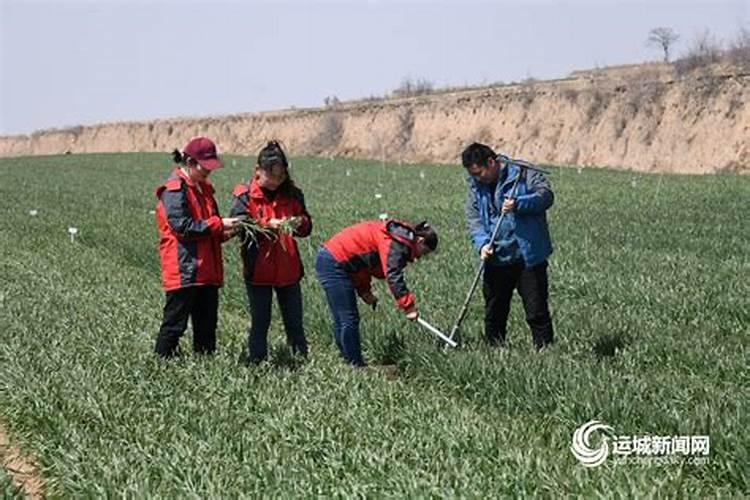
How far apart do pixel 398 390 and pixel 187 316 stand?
74.0 inches

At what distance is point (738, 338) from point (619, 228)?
797 cm

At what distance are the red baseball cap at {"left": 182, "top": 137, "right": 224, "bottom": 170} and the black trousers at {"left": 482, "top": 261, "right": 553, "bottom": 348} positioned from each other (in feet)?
8.08

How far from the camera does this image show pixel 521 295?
7.23m

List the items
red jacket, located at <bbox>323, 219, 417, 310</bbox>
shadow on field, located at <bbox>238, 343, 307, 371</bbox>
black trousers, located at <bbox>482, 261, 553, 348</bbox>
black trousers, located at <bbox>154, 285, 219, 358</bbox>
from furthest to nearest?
black trousers, located at <bbox>482, 261, 553, 348</bbox> → shadow on field, located at <bbox>238, 343, 307, 371</bbox> → black trousers, located at <bbox>154, 285, 219, 358</bbox> → red jacket, located at <bbox>323, 219, 417, 310</bbox>

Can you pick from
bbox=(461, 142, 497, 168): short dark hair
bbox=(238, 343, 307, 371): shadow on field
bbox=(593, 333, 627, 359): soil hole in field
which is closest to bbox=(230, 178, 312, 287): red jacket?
bbox=(238, 343, 307, 371): shadow on field

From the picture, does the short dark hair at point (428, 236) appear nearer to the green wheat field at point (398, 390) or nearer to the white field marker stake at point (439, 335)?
the white field marker stake at point (439, 335)

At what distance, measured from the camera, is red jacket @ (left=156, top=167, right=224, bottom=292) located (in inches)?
261

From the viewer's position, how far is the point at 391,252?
6621mm

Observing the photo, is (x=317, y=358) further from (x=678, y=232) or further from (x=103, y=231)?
(x=103, y=231)

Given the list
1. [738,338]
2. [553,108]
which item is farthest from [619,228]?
[553,108]

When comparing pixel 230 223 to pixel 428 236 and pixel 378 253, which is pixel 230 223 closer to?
pixel 378 253

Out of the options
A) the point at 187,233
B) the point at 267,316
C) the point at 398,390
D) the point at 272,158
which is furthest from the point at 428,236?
the point at 187,233

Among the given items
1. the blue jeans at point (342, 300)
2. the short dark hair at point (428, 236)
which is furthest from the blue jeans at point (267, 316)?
the short dark hair at point (428, 236)

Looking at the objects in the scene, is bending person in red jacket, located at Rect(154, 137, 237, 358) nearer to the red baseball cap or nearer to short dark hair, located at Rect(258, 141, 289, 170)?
the red baseball cap
